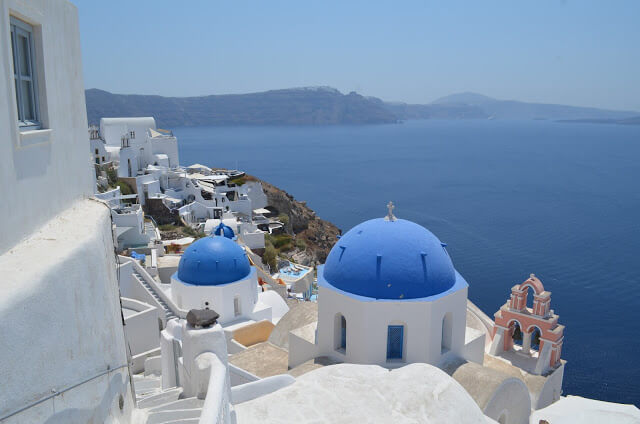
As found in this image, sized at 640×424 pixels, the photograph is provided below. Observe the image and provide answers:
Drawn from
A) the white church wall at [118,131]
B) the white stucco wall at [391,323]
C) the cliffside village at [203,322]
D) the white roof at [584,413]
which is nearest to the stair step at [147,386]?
the cliffside village at [203,322]

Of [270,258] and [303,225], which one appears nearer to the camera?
[270,258]

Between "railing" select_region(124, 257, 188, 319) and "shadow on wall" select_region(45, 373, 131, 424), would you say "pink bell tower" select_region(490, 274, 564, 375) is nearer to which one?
"railing" select_region(124, 257, 188, 319)

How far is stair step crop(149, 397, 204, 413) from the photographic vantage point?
5836mm

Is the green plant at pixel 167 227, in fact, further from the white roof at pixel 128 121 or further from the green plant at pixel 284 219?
the white roof at pixel 128 121

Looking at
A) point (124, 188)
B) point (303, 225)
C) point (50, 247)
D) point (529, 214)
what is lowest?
point (303, 225)

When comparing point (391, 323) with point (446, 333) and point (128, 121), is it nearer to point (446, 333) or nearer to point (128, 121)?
point (446, 333)

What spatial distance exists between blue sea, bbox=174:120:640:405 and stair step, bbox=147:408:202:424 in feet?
73.2

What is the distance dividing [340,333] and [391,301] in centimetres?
151

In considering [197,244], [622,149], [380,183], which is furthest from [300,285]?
[622,149]

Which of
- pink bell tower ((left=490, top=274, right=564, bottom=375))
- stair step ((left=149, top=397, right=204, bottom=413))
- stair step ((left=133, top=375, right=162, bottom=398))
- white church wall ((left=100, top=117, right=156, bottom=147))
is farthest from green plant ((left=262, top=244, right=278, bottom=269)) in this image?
stair step ((left=149, top=397, right=204, bottom=413))

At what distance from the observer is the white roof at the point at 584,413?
10789 mm

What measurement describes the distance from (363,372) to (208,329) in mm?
2969

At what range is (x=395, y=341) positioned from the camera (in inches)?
389

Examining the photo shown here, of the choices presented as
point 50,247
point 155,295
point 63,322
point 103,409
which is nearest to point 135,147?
point 155,295
